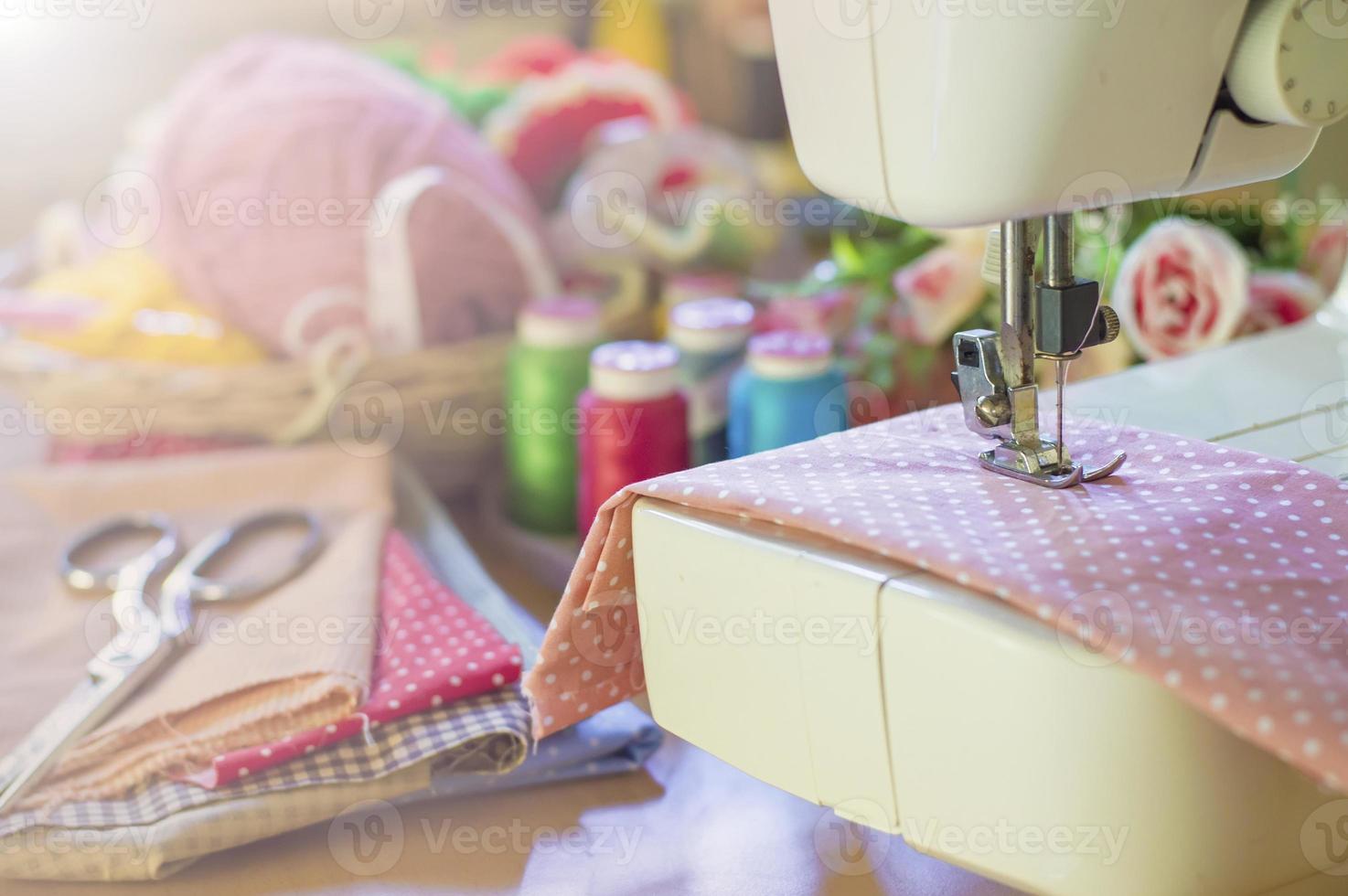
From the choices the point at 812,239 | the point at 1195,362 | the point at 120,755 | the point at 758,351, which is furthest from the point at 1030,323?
the point at 812,239

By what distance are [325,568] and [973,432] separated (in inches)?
16.5

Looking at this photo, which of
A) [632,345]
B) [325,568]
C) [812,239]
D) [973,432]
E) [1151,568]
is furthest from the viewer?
[812,239]

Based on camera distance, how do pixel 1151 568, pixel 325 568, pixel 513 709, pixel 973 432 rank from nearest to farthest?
1. pixel 1151 568
2. pixel 973 432
3. pixel 513 709
4. pixel 325 568

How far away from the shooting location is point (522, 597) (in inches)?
36.6

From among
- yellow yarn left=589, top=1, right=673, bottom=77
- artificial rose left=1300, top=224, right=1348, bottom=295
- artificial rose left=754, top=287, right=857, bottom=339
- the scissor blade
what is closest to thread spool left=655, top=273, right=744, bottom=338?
artificial rose left=754, top=287, right=857, bottom=339

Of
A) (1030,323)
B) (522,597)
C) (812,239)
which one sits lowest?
(522,597)

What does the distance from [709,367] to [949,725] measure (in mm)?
553

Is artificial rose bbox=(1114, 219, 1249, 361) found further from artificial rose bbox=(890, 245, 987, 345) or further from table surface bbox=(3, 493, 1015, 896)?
table surface bbox=(3, 493, 1015, 896)

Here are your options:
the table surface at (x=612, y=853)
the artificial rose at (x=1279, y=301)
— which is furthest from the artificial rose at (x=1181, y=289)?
the table surface at (x=612, y=853)

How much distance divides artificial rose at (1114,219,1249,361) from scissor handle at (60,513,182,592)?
62cm

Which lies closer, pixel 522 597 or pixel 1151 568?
pixel 1151 568

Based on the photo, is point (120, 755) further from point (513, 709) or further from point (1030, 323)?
point (1030, 323)

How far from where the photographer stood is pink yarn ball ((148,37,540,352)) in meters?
1.00

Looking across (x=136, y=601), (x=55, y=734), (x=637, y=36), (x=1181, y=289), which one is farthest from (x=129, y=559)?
(x=637, y=36)
